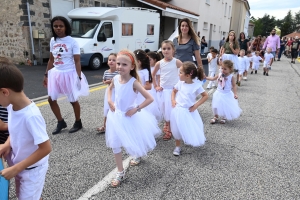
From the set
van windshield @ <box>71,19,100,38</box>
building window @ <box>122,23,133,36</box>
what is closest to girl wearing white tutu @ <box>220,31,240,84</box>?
van windshield @ <box>71,19,100,38</box>

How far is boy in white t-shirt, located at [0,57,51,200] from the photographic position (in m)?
1.52

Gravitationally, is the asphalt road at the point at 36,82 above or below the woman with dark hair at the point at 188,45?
below

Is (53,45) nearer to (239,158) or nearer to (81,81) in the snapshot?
(81,81)

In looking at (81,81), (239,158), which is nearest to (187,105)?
(239,158)

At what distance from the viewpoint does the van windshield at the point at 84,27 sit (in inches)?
431

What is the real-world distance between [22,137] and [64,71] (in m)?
2.32

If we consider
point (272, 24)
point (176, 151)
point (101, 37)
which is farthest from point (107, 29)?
point (272, 24)

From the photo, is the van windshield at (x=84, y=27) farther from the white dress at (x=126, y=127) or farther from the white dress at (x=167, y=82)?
the white dress at (x=126, y=127)

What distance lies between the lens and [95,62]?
1099cm

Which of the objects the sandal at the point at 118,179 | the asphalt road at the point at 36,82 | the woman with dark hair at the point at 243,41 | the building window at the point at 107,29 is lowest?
the sandal at the point at 118,179

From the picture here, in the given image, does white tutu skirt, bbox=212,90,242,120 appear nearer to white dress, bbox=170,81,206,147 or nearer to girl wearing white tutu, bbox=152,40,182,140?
girl wearing white tutu, bbox=152,40,182,140

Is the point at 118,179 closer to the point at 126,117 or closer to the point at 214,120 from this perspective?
the point at 126,117

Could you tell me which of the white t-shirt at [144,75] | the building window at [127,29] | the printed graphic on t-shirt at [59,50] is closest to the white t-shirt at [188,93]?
the white t-shirt at [144,75]

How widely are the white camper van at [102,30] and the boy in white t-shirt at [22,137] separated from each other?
898 cm
